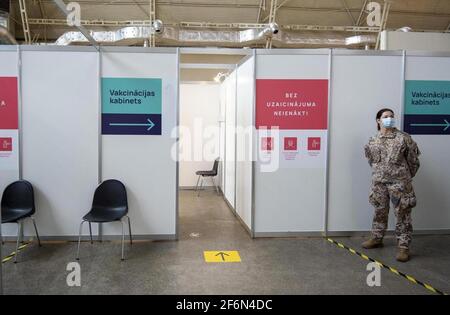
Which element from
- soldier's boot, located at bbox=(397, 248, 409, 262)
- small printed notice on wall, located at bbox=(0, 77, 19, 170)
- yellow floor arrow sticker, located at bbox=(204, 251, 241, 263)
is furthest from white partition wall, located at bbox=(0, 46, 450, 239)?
soldier's boot, located at bbox=(397, 248, 409, 262)

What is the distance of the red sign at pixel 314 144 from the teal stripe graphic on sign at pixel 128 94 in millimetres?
2145

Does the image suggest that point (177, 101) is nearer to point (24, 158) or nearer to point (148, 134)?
→ point (148, 134)

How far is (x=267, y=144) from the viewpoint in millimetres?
4910

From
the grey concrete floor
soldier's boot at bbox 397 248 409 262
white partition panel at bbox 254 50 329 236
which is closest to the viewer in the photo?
the grey concrete floor

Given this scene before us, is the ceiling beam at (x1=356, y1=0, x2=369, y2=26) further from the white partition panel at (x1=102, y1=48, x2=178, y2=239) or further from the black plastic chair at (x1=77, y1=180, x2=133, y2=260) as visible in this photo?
the black plastic chair at (x1=77, y1=180, x2=133, y2=260)

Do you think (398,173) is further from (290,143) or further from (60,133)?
(60,133)

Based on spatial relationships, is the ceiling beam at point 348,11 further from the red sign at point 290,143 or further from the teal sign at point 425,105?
the red sign at point 290,143

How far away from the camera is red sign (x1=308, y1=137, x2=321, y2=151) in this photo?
16.3 feet

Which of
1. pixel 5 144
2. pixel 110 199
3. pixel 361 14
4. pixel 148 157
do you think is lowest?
pixel 110 199

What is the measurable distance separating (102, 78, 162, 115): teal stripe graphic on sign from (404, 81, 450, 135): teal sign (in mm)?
3424

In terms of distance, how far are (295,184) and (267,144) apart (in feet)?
2.21

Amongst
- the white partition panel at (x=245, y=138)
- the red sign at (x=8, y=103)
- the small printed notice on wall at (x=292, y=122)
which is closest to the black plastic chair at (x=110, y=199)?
the red sign at (x=8, y=103)

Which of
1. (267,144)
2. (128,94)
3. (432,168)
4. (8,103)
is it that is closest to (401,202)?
(432,168)
